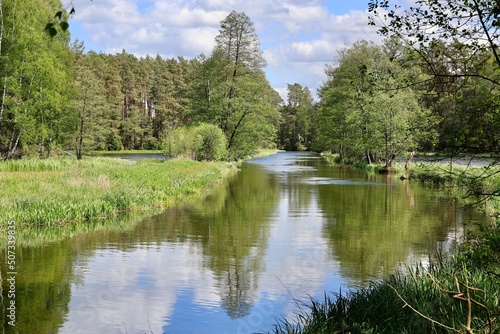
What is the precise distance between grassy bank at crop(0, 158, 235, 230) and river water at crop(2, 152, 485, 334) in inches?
76.3

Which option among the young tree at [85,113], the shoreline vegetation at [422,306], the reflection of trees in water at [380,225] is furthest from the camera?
the young tree at [85,113]

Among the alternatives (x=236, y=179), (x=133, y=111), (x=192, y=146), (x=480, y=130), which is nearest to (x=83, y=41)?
(x=133, y=111)

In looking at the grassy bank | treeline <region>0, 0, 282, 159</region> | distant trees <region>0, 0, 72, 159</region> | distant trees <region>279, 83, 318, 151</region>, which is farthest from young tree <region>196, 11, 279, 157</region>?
distant trees <region>279, 83, 318, 151</region>

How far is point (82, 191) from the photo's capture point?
69.2 feet

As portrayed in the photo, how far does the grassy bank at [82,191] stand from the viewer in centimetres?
1772

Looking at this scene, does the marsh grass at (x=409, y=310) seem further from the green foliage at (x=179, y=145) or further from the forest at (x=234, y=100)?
the green foliage at (x=179, y=145)

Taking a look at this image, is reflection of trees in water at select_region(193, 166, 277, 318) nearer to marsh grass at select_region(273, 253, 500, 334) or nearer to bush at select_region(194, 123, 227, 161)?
marsh grass at select_region(273, 253, 500, 334)

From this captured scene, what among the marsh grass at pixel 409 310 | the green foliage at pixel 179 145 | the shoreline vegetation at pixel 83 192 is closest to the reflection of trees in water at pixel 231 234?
the shoreline vegetation at pixel 83 192

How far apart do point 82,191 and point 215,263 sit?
393 inches

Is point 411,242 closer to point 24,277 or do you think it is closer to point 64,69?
point 24,277

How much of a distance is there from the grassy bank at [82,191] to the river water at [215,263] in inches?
76.3

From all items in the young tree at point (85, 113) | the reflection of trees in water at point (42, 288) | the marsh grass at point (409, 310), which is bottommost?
the reflection of trees in water at point (42, 288)

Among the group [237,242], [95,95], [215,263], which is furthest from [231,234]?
[95,95]

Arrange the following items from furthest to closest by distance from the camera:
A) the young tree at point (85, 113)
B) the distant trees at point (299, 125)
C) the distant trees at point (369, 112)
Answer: the distant trees at point (299, 125) < the young tree at point (85, 113) < the distant trees at point (369, 112)
